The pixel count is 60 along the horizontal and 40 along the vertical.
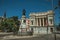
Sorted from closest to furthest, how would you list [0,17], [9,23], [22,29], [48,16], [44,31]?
[22,29] < [44,31] < [48,16] < [9,23] < [0,17]

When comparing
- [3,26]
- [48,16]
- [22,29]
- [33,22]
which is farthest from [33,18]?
[22,29]

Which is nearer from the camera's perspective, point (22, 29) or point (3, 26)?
point (22, 29)

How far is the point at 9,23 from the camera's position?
84.7 m

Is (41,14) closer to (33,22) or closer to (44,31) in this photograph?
(33,22)

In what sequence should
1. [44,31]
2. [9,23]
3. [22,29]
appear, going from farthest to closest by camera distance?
[9,23], [44,31], [22,29]

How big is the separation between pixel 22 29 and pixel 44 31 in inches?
1144

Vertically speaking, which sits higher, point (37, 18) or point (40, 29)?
point (37, 18)

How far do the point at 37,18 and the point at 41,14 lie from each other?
3.49 m

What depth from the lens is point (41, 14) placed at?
287 ft

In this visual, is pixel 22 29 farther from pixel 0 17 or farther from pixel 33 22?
pixel 0 17

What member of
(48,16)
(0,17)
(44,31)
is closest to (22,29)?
(44,31)

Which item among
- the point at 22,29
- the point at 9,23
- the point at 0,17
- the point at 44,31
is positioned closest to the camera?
the point at 22,29

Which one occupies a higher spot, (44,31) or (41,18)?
(41,18)

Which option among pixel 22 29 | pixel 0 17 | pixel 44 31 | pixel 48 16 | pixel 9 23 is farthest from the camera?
pixel 0 17
